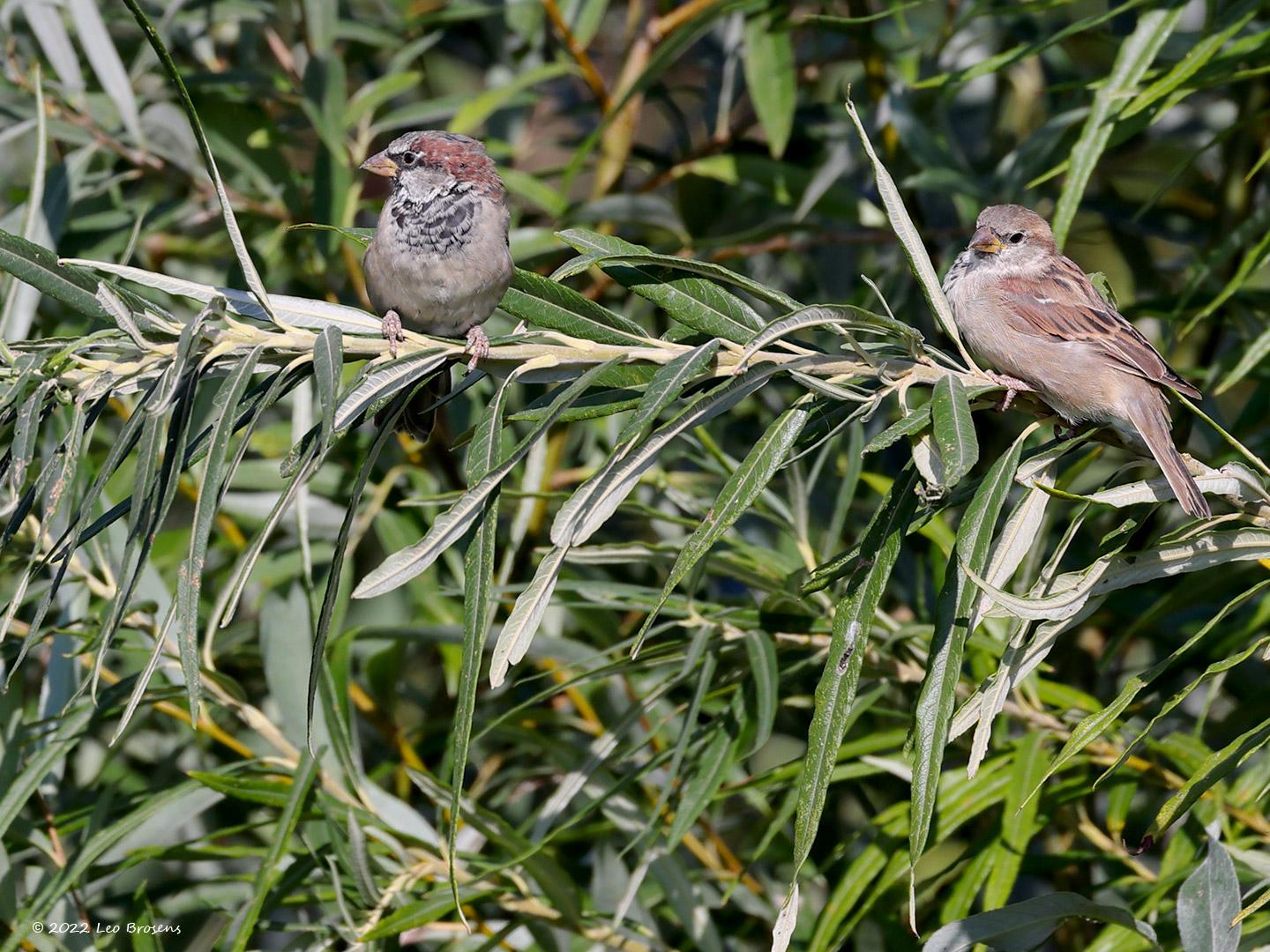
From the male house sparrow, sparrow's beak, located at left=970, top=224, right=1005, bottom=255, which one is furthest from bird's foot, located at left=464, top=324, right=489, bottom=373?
sparrow's beak, located at left=970, top=224, right=1005, bottom=255

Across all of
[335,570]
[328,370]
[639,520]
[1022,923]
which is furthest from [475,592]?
[639,520]

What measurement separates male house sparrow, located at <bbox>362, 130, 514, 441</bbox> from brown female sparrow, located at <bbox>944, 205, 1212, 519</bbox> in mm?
1023

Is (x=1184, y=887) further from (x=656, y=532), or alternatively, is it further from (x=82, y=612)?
(x=82, y=612)

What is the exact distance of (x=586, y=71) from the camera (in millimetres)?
3662

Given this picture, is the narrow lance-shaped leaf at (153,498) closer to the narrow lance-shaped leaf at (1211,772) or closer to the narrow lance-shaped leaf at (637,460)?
the narrow lance-shaped leaf at (637,460)

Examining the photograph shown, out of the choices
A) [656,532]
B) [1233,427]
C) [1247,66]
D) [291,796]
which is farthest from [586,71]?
[291,796]

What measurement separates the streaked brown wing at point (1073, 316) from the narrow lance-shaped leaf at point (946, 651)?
104cm

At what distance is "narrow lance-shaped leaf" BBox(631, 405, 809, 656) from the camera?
1.51 meters

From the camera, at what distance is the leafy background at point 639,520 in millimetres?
1568

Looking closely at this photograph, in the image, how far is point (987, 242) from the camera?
116 inches

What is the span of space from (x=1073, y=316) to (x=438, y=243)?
1343 mm

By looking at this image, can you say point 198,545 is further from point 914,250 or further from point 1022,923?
point 1022,923

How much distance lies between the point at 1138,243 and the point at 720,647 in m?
2.17

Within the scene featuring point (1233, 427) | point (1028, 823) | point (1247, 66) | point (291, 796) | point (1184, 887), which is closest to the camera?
point (1184, 887)
